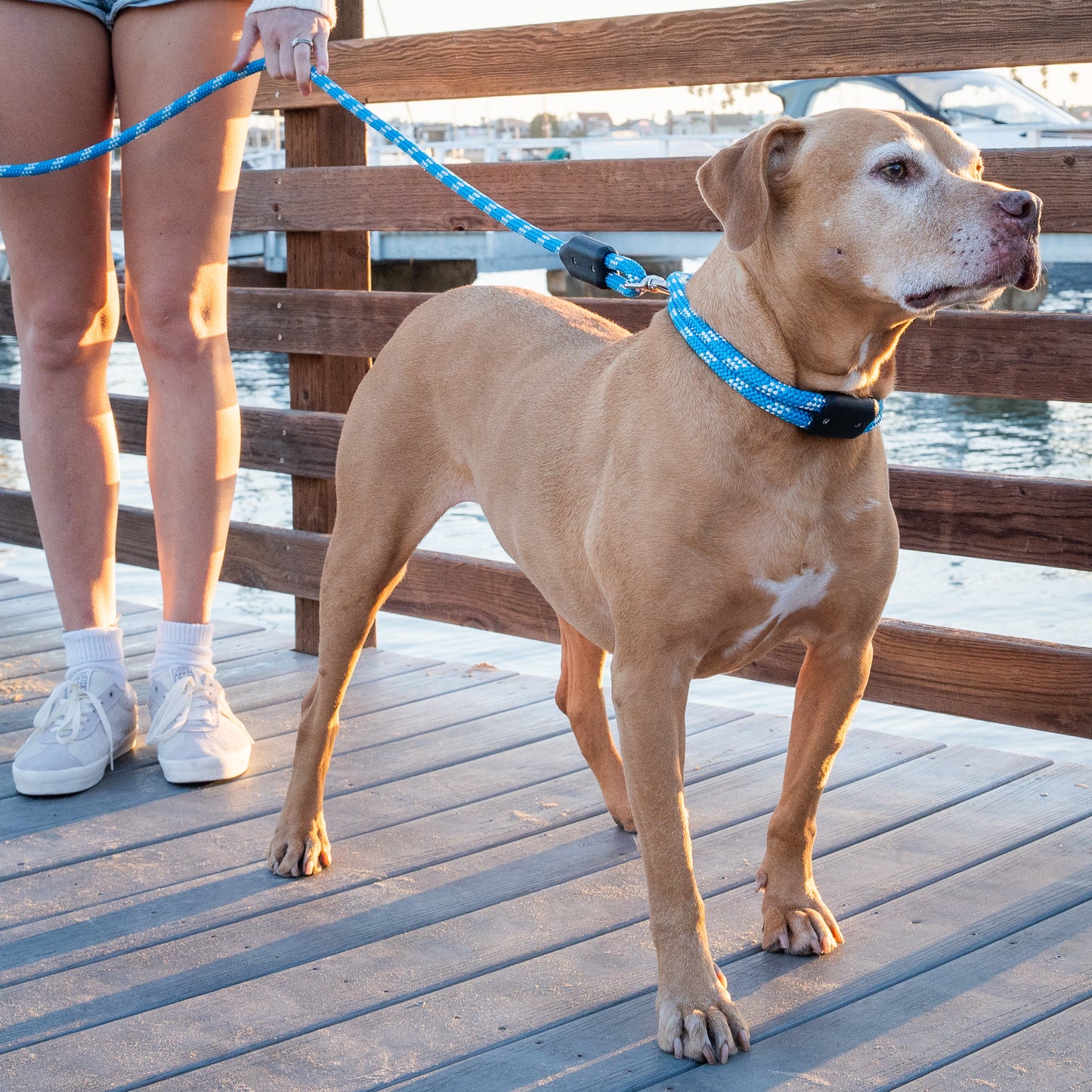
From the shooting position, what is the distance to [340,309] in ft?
11.9

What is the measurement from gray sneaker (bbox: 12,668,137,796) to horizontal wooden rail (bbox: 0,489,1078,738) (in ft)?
2.84

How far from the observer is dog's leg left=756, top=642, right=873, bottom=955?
2066mm

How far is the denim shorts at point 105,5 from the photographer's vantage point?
2.56m

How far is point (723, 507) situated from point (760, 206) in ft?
1.32

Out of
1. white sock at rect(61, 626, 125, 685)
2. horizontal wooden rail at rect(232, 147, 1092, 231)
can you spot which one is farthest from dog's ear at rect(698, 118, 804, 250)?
white sock at rect(61, 626, 125, 685)

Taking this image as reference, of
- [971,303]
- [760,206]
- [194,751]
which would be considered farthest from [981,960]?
[194,751]

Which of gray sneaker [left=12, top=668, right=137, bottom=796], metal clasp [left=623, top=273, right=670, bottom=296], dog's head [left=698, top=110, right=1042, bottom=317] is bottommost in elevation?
gray sneaker [left=12, top=668, right=137, bottom=796]

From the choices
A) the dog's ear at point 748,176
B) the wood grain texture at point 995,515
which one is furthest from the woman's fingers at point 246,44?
the wood grain texture at point 995,515

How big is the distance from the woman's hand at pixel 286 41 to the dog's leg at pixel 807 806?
1349 millimetres

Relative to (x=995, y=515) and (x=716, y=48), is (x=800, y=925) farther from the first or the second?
(x=716, y=48)

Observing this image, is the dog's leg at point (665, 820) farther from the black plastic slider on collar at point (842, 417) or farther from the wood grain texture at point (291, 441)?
the wood grain texture at point (291, 441)

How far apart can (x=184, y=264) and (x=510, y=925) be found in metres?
1.43

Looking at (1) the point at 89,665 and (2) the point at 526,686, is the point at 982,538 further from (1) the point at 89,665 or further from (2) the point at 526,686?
(1) the point at 89,665

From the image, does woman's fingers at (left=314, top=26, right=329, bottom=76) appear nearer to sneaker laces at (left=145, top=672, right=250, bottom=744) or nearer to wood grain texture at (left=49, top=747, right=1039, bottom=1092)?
sneaker laces at (left=145, top=672, right=250, bottom=744)
